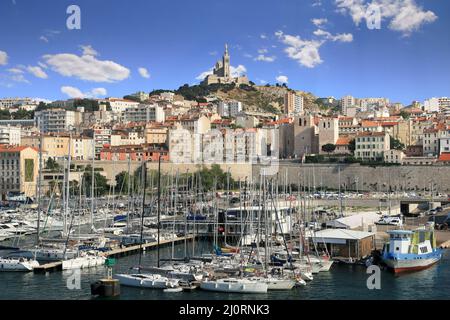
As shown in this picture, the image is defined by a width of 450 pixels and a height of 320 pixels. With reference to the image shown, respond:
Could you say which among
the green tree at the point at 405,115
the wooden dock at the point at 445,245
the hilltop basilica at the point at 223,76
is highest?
Result: the hilltop basilica at the point at 223,76

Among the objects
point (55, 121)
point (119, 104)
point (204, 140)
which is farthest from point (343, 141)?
point (119, 104)

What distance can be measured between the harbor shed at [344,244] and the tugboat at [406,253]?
47 centimetres

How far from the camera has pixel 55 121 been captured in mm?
36156

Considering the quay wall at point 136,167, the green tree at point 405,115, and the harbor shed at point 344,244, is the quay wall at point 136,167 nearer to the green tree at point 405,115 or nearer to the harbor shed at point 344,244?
the harbor shed at point 344,244

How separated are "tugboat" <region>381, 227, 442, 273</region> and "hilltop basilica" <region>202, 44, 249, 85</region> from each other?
42.8 metres

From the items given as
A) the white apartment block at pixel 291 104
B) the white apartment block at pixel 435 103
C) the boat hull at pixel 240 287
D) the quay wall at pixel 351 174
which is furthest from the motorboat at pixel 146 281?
the white apartment block at pixel 435 103

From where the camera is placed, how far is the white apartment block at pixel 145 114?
3725cm

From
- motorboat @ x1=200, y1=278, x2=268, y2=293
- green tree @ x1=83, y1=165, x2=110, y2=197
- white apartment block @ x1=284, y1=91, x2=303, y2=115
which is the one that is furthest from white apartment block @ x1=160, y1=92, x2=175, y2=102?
motorboat @ x1=200, y1=278, x2=268, y2=293

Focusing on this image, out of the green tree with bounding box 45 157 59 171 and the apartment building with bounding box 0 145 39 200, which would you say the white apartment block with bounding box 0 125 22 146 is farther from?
the apartment building with bounding box 0 145 39 200

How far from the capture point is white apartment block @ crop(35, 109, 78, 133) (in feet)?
118
